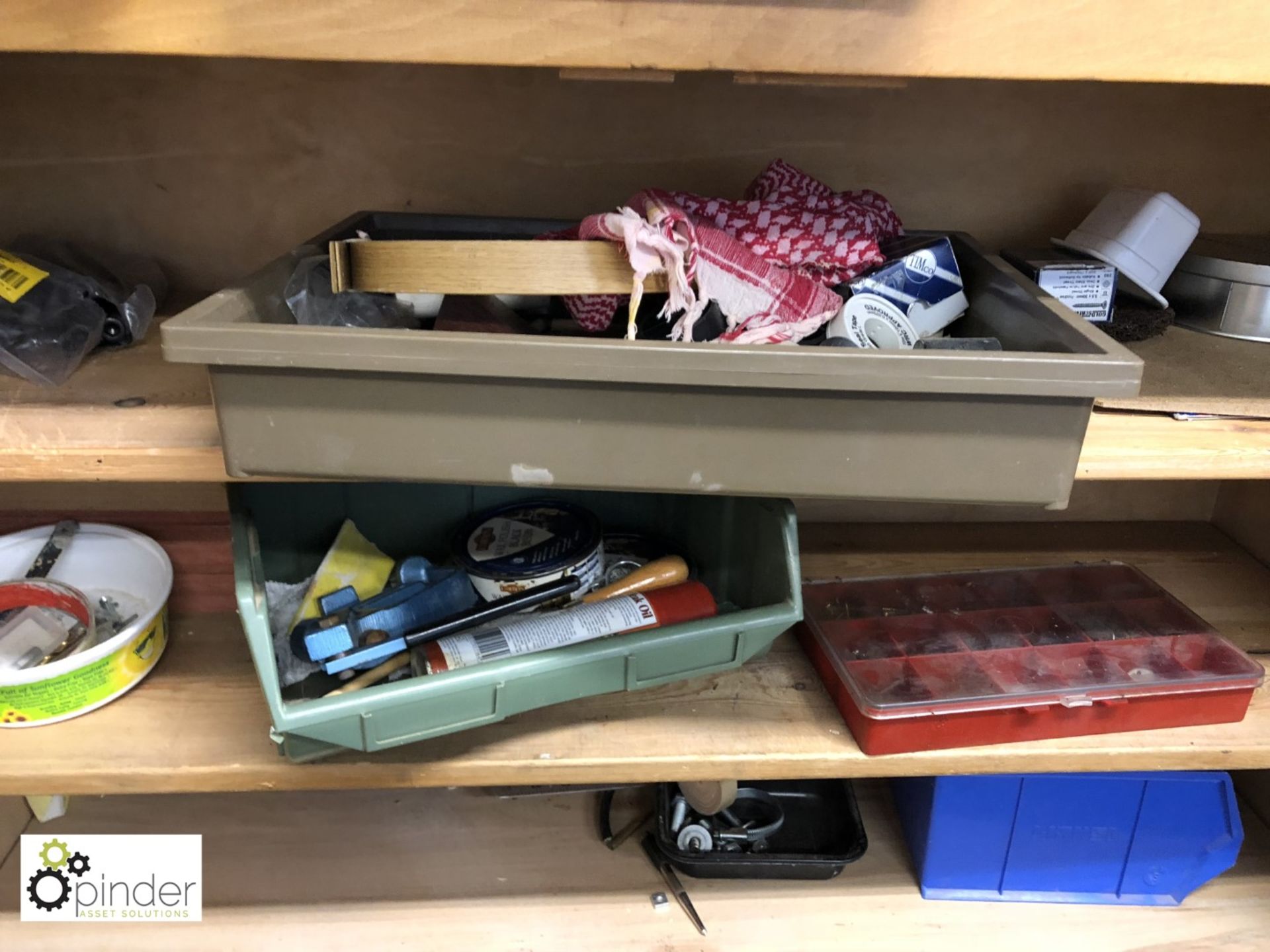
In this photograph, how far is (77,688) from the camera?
2.25ft

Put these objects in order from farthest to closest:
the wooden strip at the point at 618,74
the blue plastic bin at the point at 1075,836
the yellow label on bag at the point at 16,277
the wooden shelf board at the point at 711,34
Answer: the blue plastic bin at the point at 1075,836
the yellow label on bag at the point at 16,277
the wooden strip at the point at 618,74
the wooden shelf board at the point at 711,34

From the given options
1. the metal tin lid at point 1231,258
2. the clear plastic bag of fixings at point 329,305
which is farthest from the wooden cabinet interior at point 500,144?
the clear plastic bag of fixings at point 329,305

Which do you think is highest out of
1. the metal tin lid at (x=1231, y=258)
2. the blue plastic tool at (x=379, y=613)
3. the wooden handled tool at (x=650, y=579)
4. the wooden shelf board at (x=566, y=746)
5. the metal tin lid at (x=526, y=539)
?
the metal tin lid at (x=1231, y=258)

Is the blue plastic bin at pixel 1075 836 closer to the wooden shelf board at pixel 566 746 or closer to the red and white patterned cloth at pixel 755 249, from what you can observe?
the wooden shelf board at pixel 566 746

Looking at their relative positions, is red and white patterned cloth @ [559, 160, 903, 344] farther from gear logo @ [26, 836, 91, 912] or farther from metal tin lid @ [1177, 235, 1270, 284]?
gear logo @ [26, 836, 91, 912]

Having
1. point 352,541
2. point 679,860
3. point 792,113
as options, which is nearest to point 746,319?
point 792,113

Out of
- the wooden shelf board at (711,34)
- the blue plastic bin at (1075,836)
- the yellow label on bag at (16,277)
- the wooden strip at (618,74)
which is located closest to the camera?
the wooden shelf board at (711,34)

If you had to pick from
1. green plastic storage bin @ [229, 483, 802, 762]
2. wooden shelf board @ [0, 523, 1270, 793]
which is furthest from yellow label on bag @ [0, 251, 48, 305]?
wooden shelf board @ [0, 523, 1270, 793]

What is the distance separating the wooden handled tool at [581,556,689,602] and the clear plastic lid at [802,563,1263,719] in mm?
122

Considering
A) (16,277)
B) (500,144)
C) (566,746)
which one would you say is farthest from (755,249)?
(16,277)

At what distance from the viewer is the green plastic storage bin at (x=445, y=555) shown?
585mm

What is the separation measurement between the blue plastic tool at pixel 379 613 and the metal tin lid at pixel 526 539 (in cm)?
2

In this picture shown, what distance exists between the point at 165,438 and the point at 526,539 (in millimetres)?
289

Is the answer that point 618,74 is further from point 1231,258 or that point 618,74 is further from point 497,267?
point 1231,258
